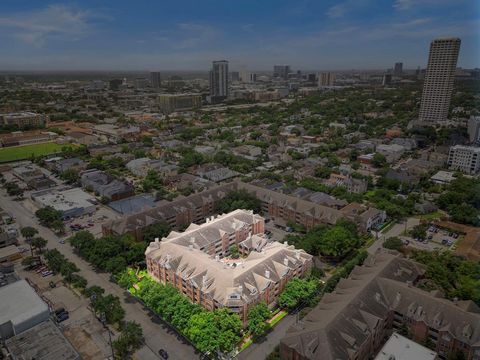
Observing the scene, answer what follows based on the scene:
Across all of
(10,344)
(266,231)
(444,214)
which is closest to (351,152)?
(444,214)

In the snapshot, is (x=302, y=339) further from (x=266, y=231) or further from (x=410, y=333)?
(x=266, y=231)

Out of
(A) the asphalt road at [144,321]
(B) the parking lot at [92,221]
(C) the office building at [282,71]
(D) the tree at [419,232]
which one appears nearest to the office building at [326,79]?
(C) the office building at [282,71]

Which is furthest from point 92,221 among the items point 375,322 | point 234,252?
point 375,322

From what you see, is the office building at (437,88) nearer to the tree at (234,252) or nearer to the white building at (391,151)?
the white building at (391,151)

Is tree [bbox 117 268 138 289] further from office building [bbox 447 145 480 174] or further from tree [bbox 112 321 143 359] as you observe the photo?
office building [bbox 447 145 480 174]

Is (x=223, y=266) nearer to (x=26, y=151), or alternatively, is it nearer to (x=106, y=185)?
(x=106, y=185)
